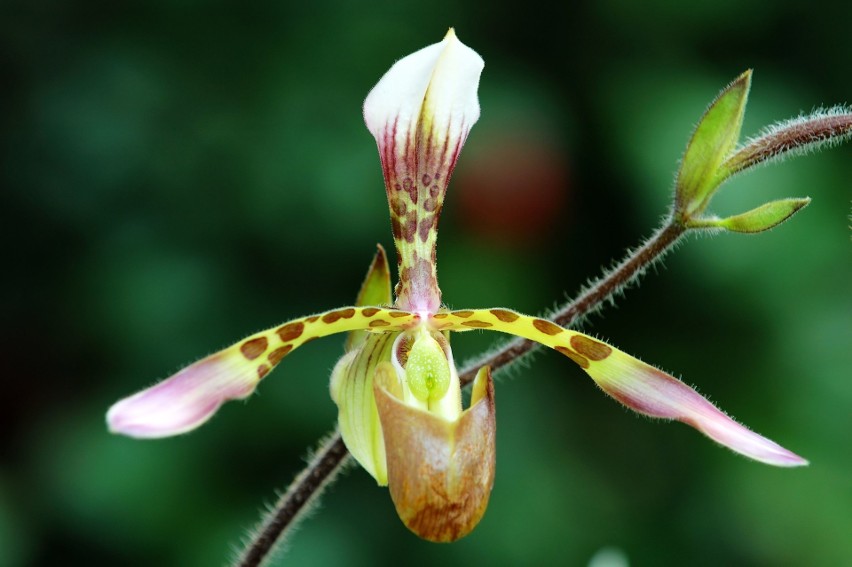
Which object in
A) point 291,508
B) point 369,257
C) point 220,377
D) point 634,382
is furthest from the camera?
point 369,257

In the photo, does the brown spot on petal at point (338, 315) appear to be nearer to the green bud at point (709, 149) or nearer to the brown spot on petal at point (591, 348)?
the brown spot on petal at point (591, 348)

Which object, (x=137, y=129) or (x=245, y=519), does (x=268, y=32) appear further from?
(x=245, y=519)

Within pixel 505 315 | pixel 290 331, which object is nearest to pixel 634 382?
pixel 505 315

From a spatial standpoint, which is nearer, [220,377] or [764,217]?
[220,377]

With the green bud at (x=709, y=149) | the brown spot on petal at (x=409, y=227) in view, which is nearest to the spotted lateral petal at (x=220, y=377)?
the brown spot on petal at (x=409, y=227)

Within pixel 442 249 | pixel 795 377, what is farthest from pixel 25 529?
pixel 795 377

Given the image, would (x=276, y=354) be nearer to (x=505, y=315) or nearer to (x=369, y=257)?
(x=505, y=315)

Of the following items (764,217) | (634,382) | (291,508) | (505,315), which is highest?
(764,217)
